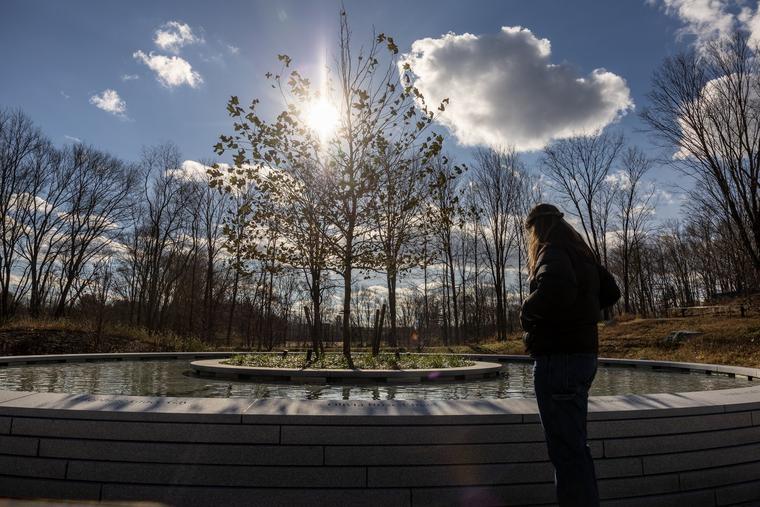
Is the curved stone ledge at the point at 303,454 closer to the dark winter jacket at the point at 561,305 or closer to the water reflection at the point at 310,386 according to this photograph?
the dark winter jacket at the point at 561,305

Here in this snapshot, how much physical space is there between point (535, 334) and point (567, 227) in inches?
27.8

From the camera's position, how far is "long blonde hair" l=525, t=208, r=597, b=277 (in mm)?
2562

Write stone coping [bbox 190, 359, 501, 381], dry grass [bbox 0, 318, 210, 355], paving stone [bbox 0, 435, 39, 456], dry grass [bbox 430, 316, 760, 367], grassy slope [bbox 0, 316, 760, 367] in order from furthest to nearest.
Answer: dry grass [bbox 0, 318, 210, 355]
grassy slope [bbox 0, 316, 760, 367]
dry grass [bbox 430, 316, 760, 367]
stone coping [bbox 190, 359, 501, 381]
paving stone [bbox 0, 435, 39, 456]

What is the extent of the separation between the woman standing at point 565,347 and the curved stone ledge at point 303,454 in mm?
527

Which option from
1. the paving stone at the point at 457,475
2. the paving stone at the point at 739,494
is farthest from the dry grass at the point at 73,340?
the paving stone at the point at 739,494

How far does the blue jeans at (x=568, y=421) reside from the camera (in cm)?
230

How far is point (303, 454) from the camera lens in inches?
106

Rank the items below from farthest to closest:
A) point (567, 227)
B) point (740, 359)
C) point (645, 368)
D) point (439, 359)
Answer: point (740, 359), point (645, 368), point (439, 359), point (567, 227)

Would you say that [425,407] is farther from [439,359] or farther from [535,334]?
[439,359]

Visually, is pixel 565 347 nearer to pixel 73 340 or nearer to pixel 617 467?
pixel 617 467

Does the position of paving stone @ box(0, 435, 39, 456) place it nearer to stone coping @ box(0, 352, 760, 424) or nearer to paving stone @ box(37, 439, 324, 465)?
stone coping @ box(0, 352, 760, 424)

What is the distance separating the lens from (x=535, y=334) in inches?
99.8

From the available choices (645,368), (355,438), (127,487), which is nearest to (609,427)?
(355,438)

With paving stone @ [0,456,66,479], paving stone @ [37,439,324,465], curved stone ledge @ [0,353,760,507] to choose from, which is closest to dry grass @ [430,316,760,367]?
curved stone ledge @ [0,353,760,507]
